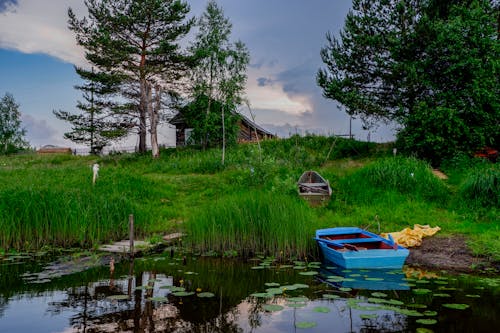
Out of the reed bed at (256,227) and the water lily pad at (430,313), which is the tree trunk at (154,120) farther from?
the water lily pad at (430,313)

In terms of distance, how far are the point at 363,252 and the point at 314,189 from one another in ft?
19.5

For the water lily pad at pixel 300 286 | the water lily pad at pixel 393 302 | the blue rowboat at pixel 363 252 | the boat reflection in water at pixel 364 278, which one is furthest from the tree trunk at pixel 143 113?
the water lily pad at pixel 393 302

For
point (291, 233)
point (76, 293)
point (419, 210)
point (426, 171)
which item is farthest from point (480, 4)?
point (76, 293)

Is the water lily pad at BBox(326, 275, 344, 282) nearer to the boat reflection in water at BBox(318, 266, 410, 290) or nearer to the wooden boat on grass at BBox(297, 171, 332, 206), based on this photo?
the boat reflection in water at BBox(318, 266, 410, 290)

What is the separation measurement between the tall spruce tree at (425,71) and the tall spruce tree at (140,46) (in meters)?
9.90

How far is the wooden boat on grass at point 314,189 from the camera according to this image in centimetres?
1275

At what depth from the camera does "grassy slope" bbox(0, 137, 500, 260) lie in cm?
863

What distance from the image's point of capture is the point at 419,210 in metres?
11.7

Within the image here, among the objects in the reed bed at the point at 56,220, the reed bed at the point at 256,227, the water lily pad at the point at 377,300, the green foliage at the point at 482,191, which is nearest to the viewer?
the water lily pad at the point at 377,300

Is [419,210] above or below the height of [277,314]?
above

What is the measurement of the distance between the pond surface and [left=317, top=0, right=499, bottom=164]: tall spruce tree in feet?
40.0

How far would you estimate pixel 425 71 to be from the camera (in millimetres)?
19906

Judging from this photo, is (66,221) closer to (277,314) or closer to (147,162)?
(277,314)

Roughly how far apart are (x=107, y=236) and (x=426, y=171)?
10505mm
